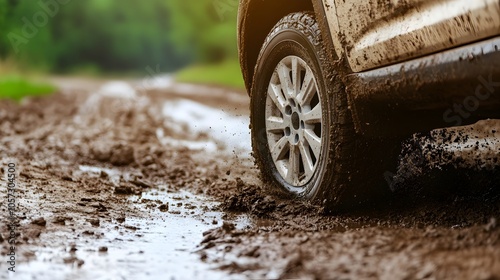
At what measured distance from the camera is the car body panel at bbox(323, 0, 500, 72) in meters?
2.45

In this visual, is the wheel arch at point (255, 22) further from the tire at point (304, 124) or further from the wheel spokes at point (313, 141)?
the wheel spokes at point (313, 141)

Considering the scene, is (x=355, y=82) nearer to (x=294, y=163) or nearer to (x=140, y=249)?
(x=294, y=163)

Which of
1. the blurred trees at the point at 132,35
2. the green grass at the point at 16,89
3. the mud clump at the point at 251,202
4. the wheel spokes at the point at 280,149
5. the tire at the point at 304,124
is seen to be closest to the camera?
the tire at the point at 304,124

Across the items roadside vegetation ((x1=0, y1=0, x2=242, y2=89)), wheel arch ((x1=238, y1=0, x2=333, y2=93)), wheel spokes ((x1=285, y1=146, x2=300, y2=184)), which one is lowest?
wheel spokes ((x1=285, y1=146, x2=300, y2=184))

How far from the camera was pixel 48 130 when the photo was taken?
912cm

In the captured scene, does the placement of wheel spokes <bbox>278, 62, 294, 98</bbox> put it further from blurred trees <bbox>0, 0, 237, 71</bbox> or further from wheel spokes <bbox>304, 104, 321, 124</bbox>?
blurred trees <bbox>0, 0, 237, 71</bbox>

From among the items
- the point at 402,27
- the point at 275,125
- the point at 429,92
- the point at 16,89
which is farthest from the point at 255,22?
the point at 16,89

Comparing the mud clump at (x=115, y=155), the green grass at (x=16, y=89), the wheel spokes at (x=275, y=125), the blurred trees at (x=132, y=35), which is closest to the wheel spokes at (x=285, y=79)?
the wheel spokes at (x=275, y=125)

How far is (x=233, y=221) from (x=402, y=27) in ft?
4.81

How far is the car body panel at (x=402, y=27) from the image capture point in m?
2.45

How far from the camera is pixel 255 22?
4.48 m

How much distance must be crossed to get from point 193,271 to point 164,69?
71.5 metres

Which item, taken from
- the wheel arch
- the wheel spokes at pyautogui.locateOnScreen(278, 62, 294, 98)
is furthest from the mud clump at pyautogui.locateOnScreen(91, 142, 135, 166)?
the wheel spokes at pyautogui.locateOnScreen(278, 62, 294, 98)

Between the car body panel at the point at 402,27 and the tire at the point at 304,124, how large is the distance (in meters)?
0.24
